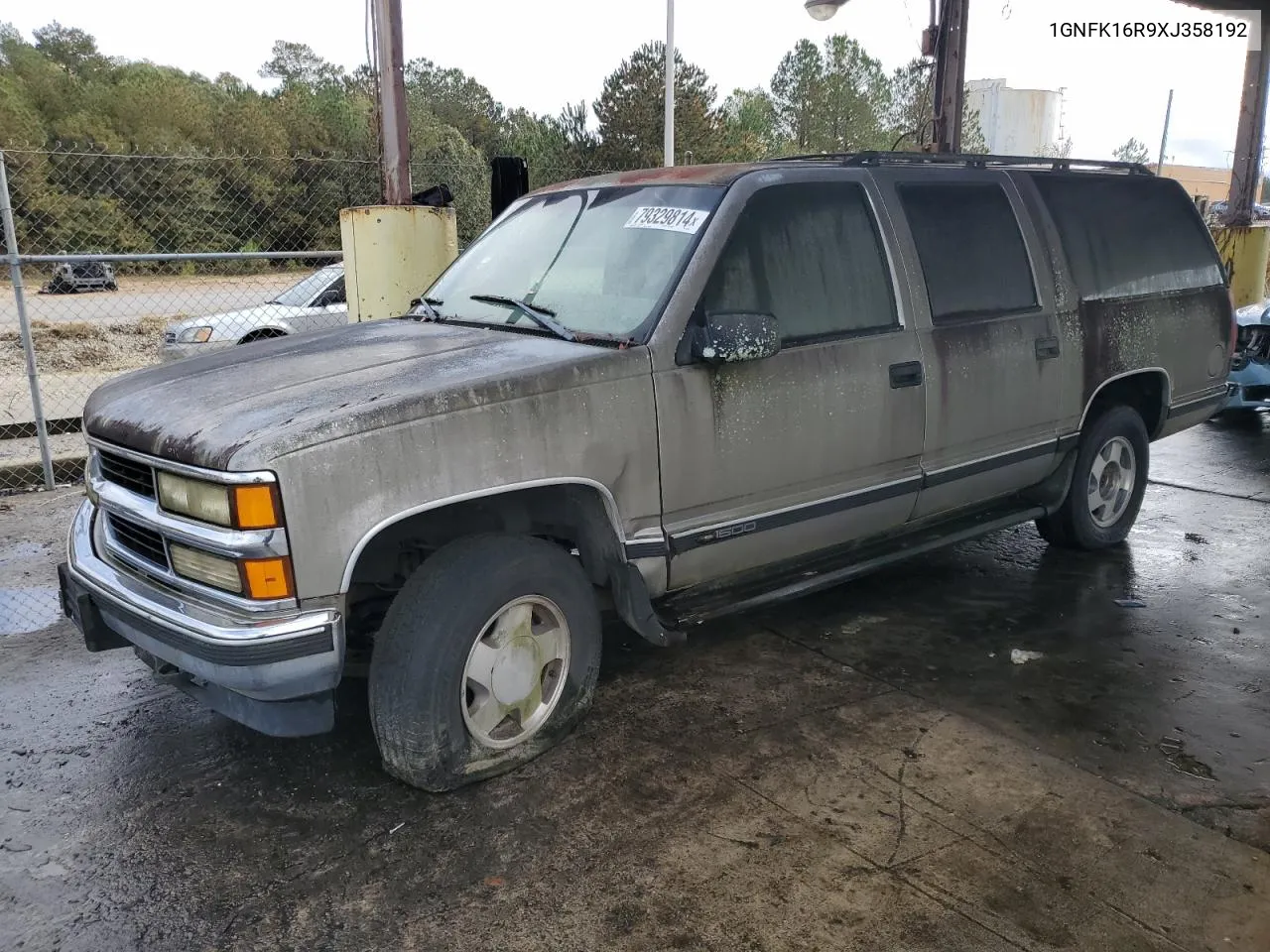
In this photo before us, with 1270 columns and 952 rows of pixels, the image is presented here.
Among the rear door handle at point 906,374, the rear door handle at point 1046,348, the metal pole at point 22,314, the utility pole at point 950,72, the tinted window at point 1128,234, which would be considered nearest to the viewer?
the rear door handle at point 906,374

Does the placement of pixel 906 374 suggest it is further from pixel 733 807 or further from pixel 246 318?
pixel 246 318

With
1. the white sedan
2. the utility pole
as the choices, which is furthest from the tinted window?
the white sedan

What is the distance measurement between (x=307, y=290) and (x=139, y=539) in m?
7.92

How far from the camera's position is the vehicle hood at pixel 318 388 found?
2.79 m

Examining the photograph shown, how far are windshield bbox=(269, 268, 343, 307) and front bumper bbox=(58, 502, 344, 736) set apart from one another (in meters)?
7.44

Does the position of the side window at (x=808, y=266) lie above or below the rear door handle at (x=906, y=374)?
above

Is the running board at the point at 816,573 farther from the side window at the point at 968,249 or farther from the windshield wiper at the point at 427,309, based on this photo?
the windshield wiper at the point at 427,309

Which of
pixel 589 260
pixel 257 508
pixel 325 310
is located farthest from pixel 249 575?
pixel 325 310

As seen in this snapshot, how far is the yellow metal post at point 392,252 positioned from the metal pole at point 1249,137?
34.5ft

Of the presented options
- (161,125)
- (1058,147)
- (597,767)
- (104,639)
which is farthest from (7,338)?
(1058,147)

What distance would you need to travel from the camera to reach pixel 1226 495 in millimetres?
6902

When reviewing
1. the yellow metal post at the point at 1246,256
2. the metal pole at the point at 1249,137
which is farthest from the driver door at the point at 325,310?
the metal pole at the point at 1249,137

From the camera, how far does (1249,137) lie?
40.4 feet

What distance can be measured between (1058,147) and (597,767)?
6289 cm
